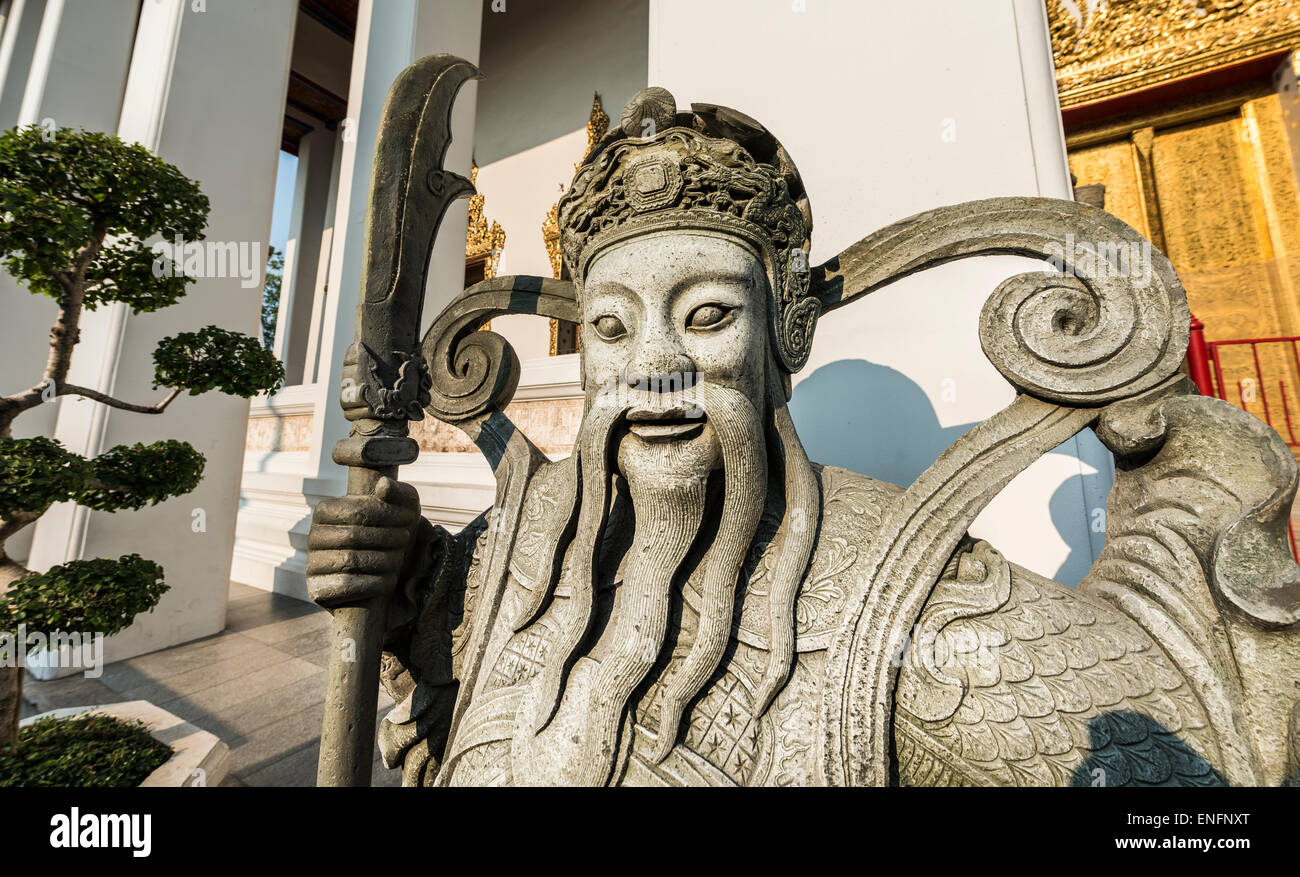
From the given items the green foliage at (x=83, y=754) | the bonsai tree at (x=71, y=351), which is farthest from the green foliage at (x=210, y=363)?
the green foliage at (x=83, y=754)

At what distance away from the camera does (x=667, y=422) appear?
0.98 meters

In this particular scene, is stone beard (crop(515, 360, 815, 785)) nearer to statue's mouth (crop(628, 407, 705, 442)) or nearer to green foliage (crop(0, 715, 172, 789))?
statue's mouth (crop(628, 407, 705, 442))

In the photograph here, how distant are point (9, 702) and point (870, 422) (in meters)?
3.41

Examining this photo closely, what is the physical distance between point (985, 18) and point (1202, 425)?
1715mm

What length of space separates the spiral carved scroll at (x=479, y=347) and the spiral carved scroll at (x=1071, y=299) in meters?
0.92

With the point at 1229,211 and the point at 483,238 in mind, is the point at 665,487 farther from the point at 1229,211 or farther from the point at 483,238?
the point at 483,238

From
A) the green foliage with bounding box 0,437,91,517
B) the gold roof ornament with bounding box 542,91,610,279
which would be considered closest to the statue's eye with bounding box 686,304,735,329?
the green foliage with bounding box 0,437,91,517

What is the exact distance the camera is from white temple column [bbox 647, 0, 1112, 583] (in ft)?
5.17

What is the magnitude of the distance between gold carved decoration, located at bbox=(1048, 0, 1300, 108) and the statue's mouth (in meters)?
3.58

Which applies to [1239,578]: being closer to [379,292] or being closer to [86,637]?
[379,292]

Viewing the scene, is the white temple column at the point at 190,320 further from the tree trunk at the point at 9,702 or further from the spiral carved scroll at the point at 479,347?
the spiral carved scroll at the point at 479,347

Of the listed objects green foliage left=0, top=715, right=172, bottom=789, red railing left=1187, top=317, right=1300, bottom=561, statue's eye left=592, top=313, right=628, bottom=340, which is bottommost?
green foliage left=0, top=715, right=172, bottom=789

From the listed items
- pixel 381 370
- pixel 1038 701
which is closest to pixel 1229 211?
pixel 1038 701

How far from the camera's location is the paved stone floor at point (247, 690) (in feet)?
7.35
